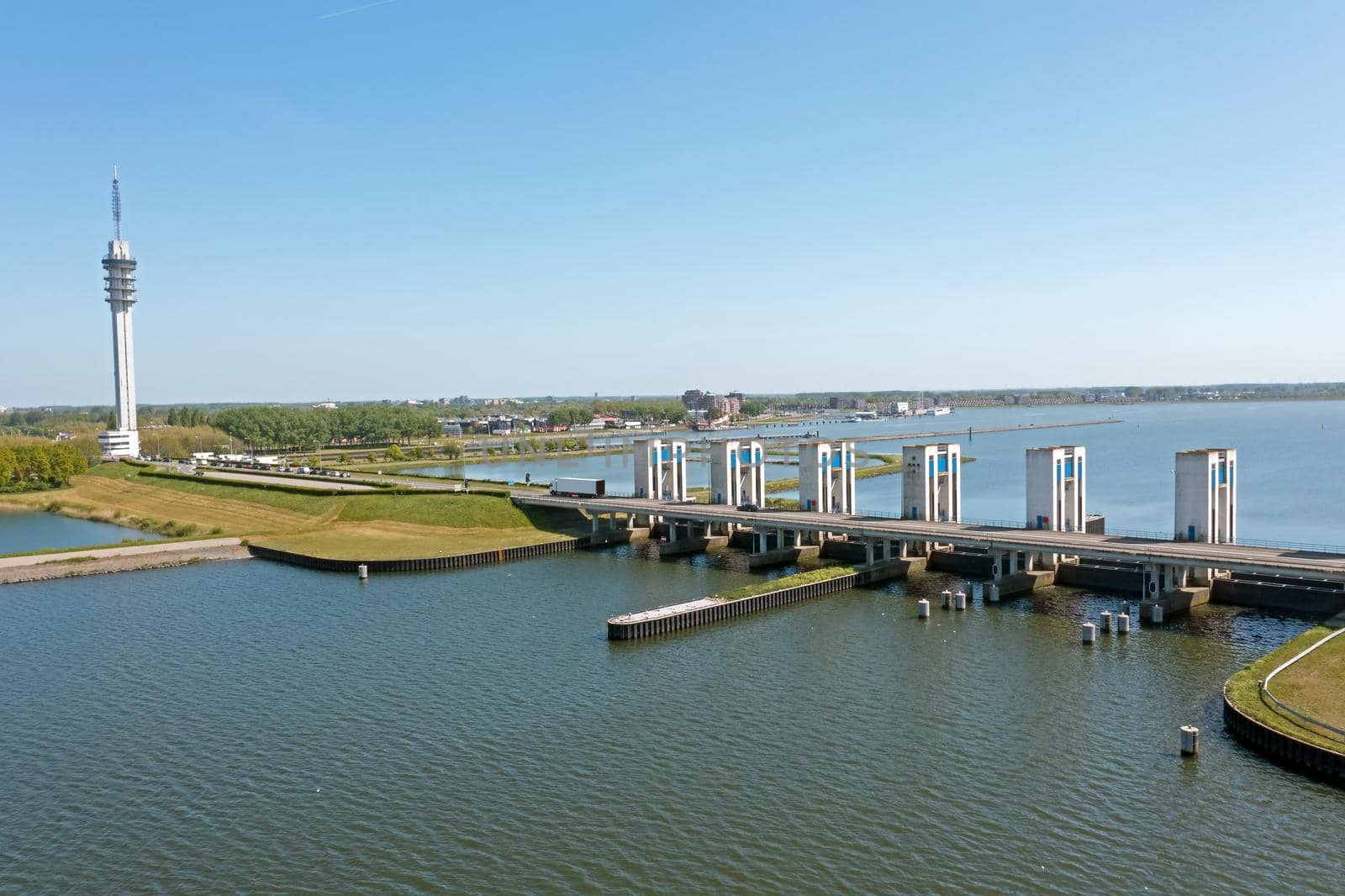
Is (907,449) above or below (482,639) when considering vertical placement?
above

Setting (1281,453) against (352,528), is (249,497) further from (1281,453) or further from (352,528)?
(1281,453)

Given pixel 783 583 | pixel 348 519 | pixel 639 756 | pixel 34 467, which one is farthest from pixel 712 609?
pixel 34 467

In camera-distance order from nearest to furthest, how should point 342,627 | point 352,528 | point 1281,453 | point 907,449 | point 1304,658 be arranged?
1. point 1304,658
2. point 342,627
3. point 907,449
4. point 352,528
5. point 1281,453

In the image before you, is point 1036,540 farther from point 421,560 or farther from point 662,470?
point 421,560

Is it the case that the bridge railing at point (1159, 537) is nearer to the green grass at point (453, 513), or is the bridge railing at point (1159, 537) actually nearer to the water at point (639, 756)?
the water at point (639, 756)

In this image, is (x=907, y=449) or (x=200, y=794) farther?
(x=907, y=449)

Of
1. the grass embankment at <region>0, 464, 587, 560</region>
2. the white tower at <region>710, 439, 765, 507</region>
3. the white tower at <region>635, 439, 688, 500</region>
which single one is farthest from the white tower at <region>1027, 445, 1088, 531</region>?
the grass embankment at <region>0, 464, 587, 560</region>

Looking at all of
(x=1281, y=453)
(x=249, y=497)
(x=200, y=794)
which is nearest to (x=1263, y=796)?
(x=200, y=794)
